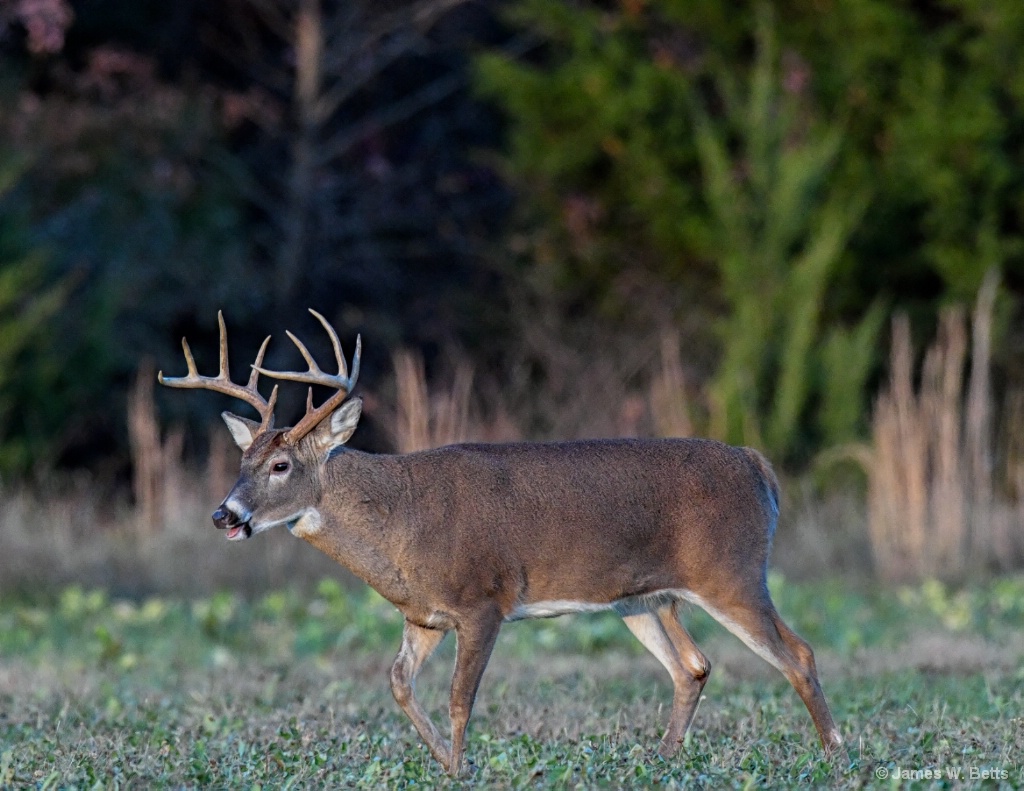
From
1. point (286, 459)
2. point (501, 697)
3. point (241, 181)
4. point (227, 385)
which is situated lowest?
point (501, 697)

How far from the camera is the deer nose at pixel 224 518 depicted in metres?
6.88

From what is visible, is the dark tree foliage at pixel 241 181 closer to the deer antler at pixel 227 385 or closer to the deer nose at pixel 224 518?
the deer antler at pixel 227 385

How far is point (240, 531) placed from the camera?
22.8 feet

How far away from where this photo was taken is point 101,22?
68.7 feet

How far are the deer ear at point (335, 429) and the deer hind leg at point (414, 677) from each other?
2.55 feet

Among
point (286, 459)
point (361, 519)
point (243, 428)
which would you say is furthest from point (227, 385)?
point (361, 519)

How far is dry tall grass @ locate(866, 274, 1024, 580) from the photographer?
13.4m

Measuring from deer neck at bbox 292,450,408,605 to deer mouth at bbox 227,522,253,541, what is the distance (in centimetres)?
21

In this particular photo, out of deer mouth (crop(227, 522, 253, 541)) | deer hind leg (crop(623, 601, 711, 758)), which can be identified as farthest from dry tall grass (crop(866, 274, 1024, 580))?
deer mouth (crop(227, 522, 253, 541))

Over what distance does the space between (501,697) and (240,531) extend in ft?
7.10

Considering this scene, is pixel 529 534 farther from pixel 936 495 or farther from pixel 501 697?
pixel 936 495

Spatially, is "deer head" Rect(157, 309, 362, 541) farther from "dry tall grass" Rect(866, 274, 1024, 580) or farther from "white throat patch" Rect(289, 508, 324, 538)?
"dry tall grass" Rect(866, 274, 1024, 580)

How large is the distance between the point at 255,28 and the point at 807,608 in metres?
12.7

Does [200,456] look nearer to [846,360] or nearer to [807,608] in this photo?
[846,360]
